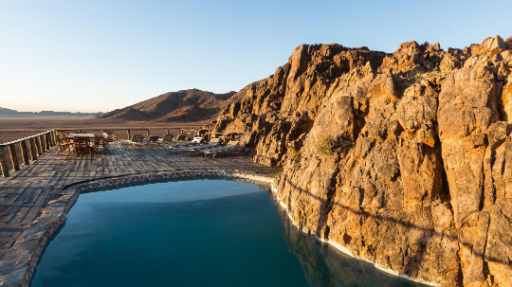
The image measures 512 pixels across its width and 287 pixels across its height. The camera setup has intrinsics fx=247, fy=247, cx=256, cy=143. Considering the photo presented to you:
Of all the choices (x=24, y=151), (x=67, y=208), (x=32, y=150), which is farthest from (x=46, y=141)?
(x=67, y=208)

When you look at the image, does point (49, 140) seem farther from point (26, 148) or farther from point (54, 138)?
point (26, 148)

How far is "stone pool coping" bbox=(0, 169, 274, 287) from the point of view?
417 centimetres

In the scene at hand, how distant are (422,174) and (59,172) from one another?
39.7 feet

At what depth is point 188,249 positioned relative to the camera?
19.7 feet

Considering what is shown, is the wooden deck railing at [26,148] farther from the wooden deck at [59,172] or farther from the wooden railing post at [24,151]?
the wooden deck at [59,172]

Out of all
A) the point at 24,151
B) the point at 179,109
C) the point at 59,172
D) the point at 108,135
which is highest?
the point at 179,109

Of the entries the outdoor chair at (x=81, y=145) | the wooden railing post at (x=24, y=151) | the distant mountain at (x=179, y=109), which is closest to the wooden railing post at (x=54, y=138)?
the outdoor chair at (x=81, y=145)

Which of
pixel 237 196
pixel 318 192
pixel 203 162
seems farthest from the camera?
pixel 203 162

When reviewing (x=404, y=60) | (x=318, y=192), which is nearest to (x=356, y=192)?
(x=318, y=192)

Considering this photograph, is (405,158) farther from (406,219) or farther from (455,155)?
(406,219)

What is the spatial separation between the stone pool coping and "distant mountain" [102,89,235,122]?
51.5 meters

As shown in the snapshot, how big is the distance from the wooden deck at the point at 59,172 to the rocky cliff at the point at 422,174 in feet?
18.4

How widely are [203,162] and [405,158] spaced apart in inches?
406

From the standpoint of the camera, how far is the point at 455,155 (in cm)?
432
